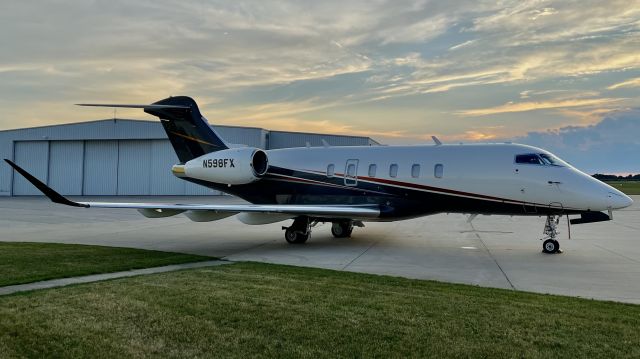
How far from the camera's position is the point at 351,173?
50.2ft

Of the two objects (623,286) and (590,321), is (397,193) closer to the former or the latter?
(623,286)

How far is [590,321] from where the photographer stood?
597 cm

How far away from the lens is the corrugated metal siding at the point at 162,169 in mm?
47375

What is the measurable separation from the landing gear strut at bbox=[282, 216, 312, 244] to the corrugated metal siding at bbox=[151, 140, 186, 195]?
112 feet

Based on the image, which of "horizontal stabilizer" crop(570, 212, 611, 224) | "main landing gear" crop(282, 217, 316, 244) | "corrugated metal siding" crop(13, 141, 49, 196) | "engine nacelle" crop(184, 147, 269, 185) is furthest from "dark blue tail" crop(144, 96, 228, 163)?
"corrugated metal siding" crop(13, 141, 49, 196)

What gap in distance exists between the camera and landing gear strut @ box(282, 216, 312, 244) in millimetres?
14984

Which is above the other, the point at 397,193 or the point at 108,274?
the point at 397,193

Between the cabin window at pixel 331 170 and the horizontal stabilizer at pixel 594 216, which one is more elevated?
the cabin window at pixel 331 170

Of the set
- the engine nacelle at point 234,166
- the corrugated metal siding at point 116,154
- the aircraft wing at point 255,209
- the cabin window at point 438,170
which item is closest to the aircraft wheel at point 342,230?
the aircraft wing at point 255,209

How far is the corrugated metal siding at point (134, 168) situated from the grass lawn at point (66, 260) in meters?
35.5

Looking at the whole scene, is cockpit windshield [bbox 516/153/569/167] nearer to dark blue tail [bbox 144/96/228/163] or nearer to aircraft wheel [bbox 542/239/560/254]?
aircraft wheel [bbox 542/239/560/254]

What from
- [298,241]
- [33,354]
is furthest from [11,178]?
[33,354]

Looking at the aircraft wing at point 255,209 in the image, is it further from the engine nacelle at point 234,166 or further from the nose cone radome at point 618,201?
the nose cone radome at point 618,201

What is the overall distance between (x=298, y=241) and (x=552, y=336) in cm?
1014
